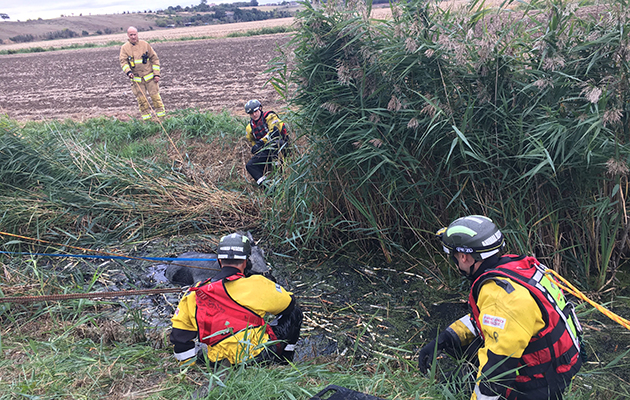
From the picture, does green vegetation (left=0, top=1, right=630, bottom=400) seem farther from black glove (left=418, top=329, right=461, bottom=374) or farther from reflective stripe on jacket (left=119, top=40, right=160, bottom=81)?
reflective stripe on jacket (left=119, top=40, right=160, bottom=81)

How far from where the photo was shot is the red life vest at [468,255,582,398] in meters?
2.16

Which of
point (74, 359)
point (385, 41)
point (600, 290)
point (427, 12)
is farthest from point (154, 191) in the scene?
point (600, 290)

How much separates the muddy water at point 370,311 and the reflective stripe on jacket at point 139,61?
6.64 meters

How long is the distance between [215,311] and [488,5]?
3.20m

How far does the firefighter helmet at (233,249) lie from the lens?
2.94 meters

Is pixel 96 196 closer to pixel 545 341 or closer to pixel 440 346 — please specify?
pixel 440 346

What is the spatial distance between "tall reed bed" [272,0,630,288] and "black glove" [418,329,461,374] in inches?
54.5

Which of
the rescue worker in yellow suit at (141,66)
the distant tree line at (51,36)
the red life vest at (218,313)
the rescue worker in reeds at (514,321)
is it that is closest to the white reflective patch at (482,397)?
the rescue worker in reeds at (514,321)

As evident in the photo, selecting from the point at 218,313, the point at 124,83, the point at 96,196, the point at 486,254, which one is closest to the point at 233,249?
the point at 218,313

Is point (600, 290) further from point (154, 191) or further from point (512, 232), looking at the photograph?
point (154, 191)

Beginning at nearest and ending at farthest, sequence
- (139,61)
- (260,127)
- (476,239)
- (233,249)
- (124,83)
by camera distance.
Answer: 1. (476,239)
2. (233,249)
3. (260,127)
4. (139,61)
5. (124,83)

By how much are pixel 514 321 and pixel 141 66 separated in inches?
403

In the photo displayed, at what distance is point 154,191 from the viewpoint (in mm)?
5914

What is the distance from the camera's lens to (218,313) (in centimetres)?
284
